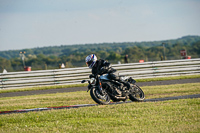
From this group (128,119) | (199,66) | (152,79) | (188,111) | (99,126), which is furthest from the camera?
(199,66)

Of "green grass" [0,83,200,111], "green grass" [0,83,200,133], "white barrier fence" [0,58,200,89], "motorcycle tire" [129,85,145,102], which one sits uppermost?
"white barrier fence" [0,58,200,89]

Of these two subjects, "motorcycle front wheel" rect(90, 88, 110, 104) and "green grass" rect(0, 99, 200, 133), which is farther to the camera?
"motorcycle front wheel" rect(90, 88, 110, 104)

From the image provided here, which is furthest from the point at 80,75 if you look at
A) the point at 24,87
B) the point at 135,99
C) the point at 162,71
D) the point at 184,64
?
the point at 135,99

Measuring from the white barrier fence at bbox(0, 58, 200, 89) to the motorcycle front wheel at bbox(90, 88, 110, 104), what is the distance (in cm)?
1155

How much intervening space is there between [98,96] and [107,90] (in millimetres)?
383

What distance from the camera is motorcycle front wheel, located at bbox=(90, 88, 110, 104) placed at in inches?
339

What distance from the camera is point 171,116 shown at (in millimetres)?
6602

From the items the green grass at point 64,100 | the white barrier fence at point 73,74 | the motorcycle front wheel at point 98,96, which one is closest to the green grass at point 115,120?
the motorcycle front wheel at point 98,96

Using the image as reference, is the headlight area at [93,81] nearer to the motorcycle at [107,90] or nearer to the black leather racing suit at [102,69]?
the motorcycle at [107,90]

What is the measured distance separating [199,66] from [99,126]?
16.8 metres

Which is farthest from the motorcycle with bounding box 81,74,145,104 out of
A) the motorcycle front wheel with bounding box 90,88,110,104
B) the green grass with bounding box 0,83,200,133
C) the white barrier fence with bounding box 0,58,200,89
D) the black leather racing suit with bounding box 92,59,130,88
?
the white barrier fence with bounding box 0,58,200,89

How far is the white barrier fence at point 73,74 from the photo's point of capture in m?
20.4

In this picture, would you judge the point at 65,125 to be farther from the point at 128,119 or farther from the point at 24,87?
the point at 24,87

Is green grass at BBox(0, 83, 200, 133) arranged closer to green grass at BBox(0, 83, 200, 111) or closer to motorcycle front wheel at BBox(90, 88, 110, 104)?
motorcycle front wheel at BBox(90, 88, 110, 104)
